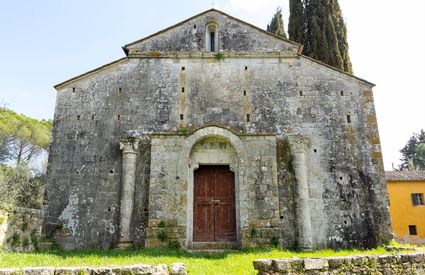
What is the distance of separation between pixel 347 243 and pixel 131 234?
7.41 metres

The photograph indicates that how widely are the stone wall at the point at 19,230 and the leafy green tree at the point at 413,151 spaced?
4777cm

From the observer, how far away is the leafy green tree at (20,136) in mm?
32188

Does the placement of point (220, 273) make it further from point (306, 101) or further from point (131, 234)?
point (306, 101)

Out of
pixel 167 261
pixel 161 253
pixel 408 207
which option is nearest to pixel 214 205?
pixel 161 253

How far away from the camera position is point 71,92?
14.2 meters

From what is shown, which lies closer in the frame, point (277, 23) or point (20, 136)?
point (277, 23)

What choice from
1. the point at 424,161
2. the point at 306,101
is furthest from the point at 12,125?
the point at 424,161

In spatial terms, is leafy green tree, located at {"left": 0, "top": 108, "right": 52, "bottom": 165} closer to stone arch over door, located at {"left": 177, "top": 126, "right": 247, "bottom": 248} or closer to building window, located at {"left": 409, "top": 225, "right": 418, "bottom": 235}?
stone arch over door, located at {"left": 177, "top": 126, "right": 247, "bottom": 248}

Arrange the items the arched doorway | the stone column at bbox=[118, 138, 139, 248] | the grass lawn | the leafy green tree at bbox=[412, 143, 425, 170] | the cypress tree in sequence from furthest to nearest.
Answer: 1. the leafy green tree at bbox=[412, 143, 425, 170]
2. the cypress tree
3. the arched doorway
4. the stone column at bbox=[118, 138, 139, 248]
5. the grass lawn

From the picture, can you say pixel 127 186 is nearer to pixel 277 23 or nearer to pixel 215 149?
pixel 215 149

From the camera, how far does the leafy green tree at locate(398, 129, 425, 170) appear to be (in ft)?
157

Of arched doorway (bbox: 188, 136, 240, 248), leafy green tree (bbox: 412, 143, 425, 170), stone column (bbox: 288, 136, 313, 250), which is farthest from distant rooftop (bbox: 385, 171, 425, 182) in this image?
leafy green tree (bbox: 412, 143, 425, 170)

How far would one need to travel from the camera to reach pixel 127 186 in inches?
497

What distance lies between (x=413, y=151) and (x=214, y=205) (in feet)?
159
